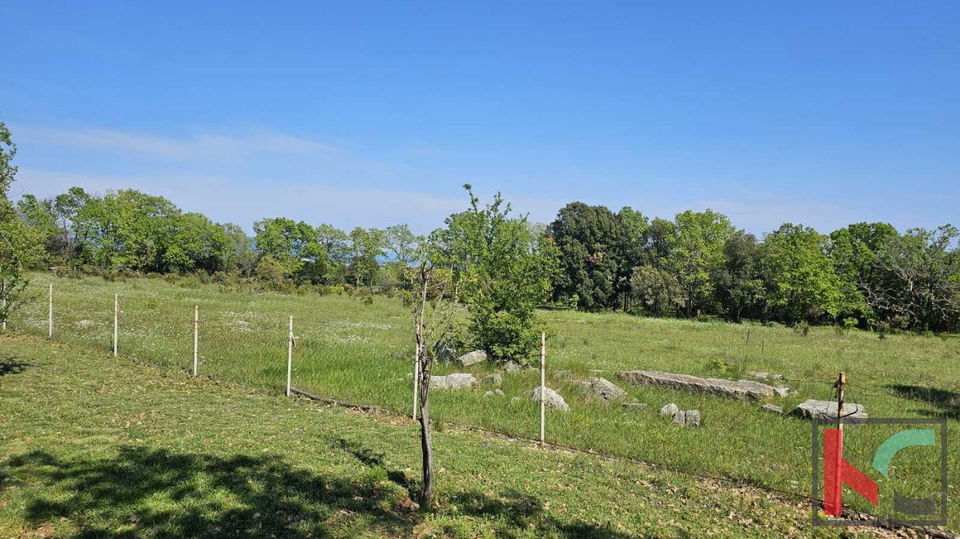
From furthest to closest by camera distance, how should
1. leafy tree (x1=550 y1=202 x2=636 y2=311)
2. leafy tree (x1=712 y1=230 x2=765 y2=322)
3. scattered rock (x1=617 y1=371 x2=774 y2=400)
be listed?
leafy tree (x1=550 y1=202 x2=636 y2=311), leafy tree (x1=712 y1=230 x2=765 y2=322), scattered rock (x1=617 y1=371 x2=774 y2=400)

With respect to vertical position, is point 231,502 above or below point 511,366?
above

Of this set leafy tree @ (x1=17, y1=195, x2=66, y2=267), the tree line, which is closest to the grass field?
the tree line

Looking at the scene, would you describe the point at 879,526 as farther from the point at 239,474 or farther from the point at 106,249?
the point at 106,249

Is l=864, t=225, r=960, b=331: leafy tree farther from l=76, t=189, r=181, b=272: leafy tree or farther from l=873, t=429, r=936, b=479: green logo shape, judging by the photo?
l=76, t=189, r=181, b=272: leafy tree

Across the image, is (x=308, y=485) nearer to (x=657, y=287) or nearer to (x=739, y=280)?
(x=657, y=287)

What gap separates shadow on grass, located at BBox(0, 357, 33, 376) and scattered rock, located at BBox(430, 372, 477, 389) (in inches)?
391

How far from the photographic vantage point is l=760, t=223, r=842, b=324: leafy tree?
52.8m

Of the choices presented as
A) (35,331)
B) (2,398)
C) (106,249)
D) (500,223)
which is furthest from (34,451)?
(106,249)

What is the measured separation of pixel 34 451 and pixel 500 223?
44.6 ft

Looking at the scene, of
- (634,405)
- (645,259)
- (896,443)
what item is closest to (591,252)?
(645,259)

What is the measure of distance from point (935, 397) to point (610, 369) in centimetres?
915

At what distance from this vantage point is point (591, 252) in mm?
65812

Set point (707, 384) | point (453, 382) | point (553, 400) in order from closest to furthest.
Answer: point (553, 400) → point (453, 382) → point (707, 384)

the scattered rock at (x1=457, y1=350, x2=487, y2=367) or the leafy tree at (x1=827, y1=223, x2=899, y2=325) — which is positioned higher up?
the leafy tree at (x1=827, y1=223, x2=899, y2=325)
